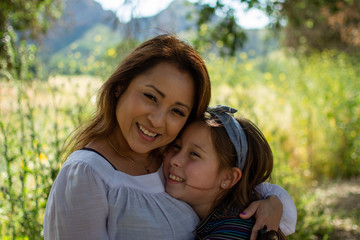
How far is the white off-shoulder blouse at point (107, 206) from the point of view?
137cm

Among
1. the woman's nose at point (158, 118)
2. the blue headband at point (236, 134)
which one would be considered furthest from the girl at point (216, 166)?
the woman's nose at point (158, 118)

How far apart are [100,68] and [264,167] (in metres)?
2.00

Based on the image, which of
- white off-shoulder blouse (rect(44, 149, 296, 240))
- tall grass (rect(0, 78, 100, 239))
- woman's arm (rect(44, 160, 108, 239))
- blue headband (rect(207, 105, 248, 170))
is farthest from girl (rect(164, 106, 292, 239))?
tall grass (rect(0, 78, 100, 239))

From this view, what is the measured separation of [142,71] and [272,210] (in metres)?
0.93

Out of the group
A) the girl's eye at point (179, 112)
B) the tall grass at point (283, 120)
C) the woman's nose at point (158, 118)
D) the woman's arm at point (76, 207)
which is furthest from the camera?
the tall grass at point (283, 120)

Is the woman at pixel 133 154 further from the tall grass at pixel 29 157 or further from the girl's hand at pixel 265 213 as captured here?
the tall grass at pixel 29 157

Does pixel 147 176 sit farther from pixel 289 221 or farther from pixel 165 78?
pixel 289 221

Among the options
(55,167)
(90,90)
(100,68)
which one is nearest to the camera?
(55,167)

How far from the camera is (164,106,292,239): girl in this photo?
5.85 ft

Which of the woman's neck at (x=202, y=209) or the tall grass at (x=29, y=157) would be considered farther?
the tall grass at (x=29, y=157)

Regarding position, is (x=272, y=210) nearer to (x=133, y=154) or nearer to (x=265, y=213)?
(x=265, y=213)

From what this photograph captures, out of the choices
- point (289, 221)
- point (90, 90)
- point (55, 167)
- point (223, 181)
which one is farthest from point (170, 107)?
point (90, 90)

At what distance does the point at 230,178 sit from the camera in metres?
1.89

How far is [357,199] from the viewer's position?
467 cm
